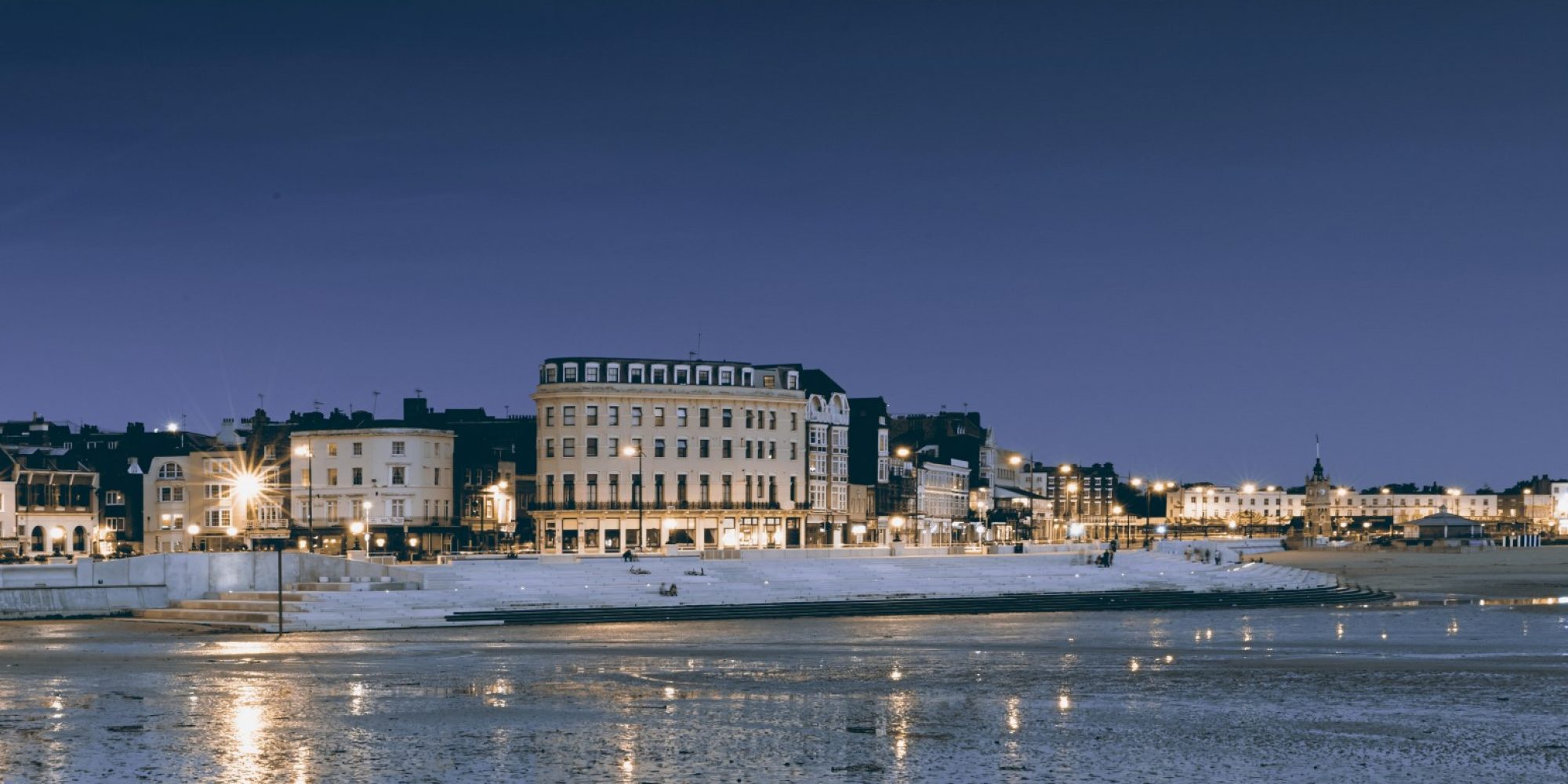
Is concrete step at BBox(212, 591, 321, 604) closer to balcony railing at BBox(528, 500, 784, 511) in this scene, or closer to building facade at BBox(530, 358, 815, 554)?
building facade at BBox(530, 358, 815, 554)

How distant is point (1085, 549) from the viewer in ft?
297

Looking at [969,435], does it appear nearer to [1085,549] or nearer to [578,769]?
[1085,549]

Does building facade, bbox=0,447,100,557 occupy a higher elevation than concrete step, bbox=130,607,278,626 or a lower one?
higher

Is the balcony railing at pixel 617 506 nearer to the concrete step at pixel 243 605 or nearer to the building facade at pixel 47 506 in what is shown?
the building facade at pixel 47 506

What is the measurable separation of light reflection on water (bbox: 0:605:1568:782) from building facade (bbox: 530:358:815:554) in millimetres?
58846

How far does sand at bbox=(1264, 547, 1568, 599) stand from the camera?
73.8 metres

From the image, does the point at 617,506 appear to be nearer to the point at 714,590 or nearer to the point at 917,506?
the point at 917,506

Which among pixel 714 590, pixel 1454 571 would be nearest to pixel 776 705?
pixel 714 590

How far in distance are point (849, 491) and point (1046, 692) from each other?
310ft

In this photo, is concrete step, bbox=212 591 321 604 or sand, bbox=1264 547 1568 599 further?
sand, bbox=1264 547 1568 599

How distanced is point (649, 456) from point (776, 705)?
77.6 meters

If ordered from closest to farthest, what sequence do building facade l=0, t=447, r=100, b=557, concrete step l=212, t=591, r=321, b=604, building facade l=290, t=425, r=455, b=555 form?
concrete step l=212, t=591, r=321, b=604
building facade l=290, t=425, r=455, b=555
building facade l=0, t=447, r=100, b=557

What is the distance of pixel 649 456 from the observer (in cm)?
10456

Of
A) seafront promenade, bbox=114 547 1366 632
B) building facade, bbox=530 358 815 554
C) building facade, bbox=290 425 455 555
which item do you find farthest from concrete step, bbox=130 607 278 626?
building facade, bbox=530 358 815 554
